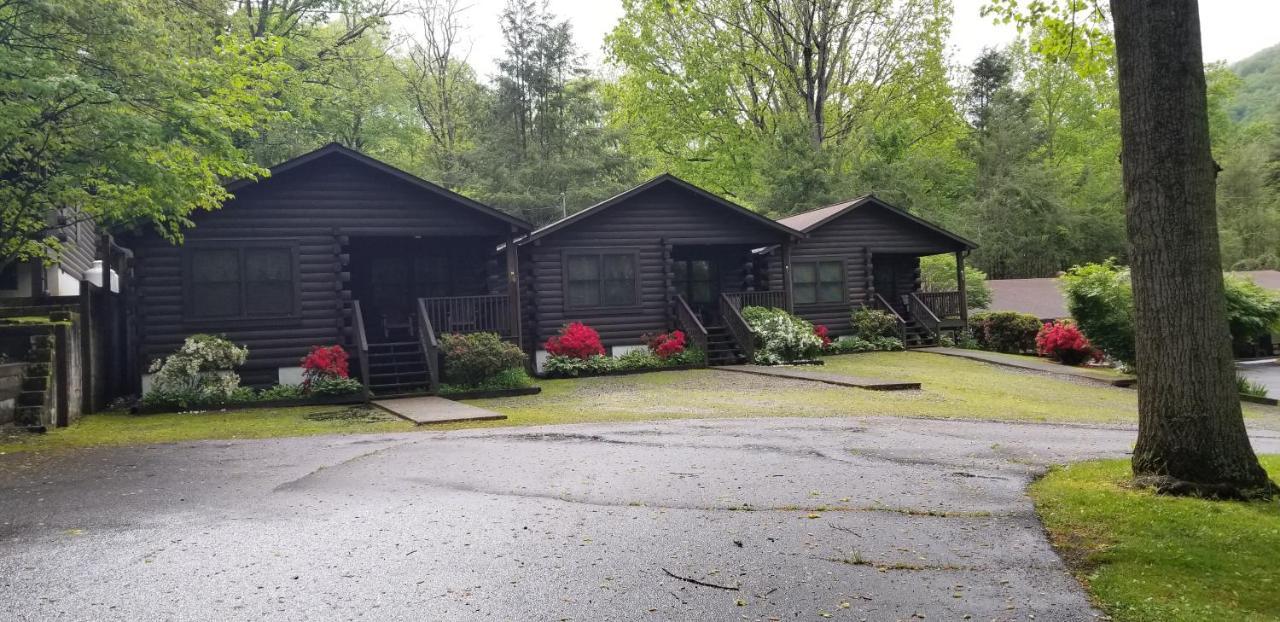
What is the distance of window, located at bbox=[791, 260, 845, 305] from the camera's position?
2505 cm

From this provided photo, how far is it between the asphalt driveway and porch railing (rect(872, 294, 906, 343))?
16.1m

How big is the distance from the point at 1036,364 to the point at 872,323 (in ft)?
17.2

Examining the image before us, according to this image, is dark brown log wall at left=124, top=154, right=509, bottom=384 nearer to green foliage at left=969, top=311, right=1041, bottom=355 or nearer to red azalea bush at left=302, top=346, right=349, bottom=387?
red azalea bush at left=302, top=346, right=349, bottom=387

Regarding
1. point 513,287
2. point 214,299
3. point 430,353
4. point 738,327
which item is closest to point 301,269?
point 214,299

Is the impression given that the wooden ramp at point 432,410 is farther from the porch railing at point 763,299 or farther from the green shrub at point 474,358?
the porch railing at point 763,299

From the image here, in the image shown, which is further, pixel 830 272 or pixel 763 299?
pixel 830 272

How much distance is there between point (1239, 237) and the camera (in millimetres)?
42531

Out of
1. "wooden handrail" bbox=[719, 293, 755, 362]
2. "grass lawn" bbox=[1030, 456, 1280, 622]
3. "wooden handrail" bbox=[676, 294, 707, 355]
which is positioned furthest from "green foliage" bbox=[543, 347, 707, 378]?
"grass lawn" bbox=[1030, 456, 1280, 622]

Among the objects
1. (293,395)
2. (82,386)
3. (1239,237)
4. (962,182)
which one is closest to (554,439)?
(293,395)

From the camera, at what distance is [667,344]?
20.7 metres

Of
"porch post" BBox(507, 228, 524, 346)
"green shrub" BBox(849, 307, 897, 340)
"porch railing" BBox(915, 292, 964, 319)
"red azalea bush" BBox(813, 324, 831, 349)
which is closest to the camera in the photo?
"porch post" BBox(507, 228, 524, 346)

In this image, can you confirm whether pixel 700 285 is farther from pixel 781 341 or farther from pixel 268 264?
pixel 268 264

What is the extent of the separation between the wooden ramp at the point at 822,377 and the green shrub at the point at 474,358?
18.4 feet

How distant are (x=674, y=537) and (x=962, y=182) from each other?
42241 millimetres
